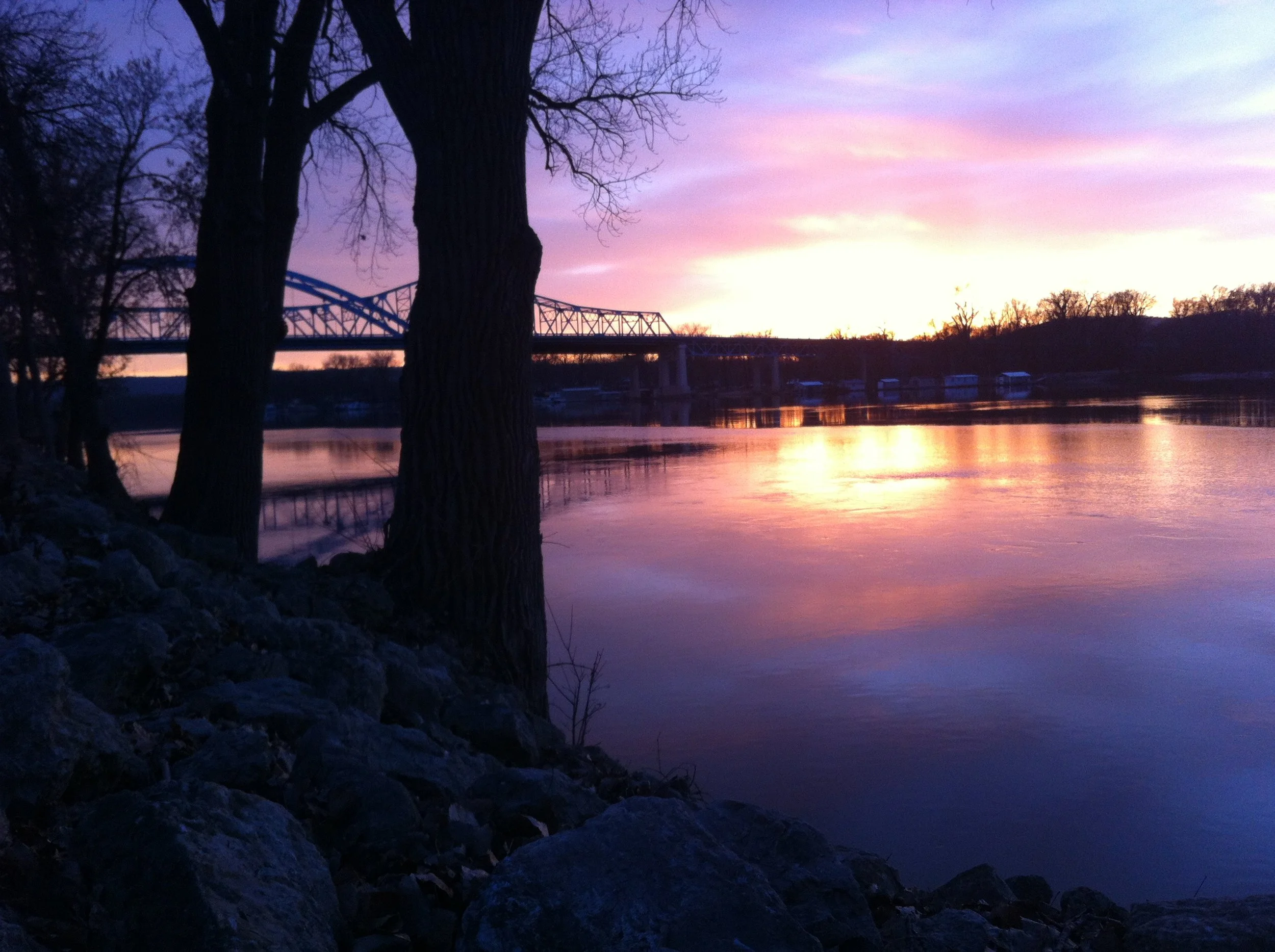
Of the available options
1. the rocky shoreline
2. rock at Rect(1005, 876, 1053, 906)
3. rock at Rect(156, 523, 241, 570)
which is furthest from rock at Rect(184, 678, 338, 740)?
rock at Rect(156, 523, 241, 570)

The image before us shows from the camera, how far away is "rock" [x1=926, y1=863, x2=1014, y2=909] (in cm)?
317

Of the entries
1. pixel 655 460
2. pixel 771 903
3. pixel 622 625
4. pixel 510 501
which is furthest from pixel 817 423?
pixel 771 903

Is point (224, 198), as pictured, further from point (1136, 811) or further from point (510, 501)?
point (1136, 811)

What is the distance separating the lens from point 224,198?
24.2 feet

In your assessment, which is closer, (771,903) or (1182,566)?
(771,903)

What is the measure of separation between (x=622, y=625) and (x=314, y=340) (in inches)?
2132

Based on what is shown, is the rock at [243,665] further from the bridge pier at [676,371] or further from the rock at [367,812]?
the bridge pier at [676,371]

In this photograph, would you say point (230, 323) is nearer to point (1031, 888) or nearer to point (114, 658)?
point (114, 658)

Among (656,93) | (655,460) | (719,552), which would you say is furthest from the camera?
(655,460)

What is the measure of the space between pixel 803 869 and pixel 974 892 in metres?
0.76

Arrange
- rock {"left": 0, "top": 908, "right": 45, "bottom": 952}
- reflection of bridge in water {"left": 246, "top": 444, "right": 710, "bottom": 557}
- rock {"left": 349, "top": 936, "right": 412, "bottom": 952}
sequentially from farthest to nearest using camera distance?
1. reflection of bridge in water {"left": 246, "top": 444, "right": 710, "bottom": 557}
2. rock {"left": 349, "top": 936, "right": 412, "bottom": 952}
3. rock {"left": 0, "top": 908, "right": 45, "bottom": 952}

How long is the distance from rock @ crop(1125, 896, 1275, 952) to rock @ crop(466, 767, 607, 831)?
1.44m

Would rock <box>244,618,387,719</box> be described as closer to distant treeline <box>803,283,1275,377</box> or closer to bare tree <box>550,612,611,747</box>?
bare tree <box>550,612,611,747</box>

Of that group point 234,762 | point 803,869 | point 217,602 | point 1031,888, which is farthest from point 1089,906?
point 217,602
